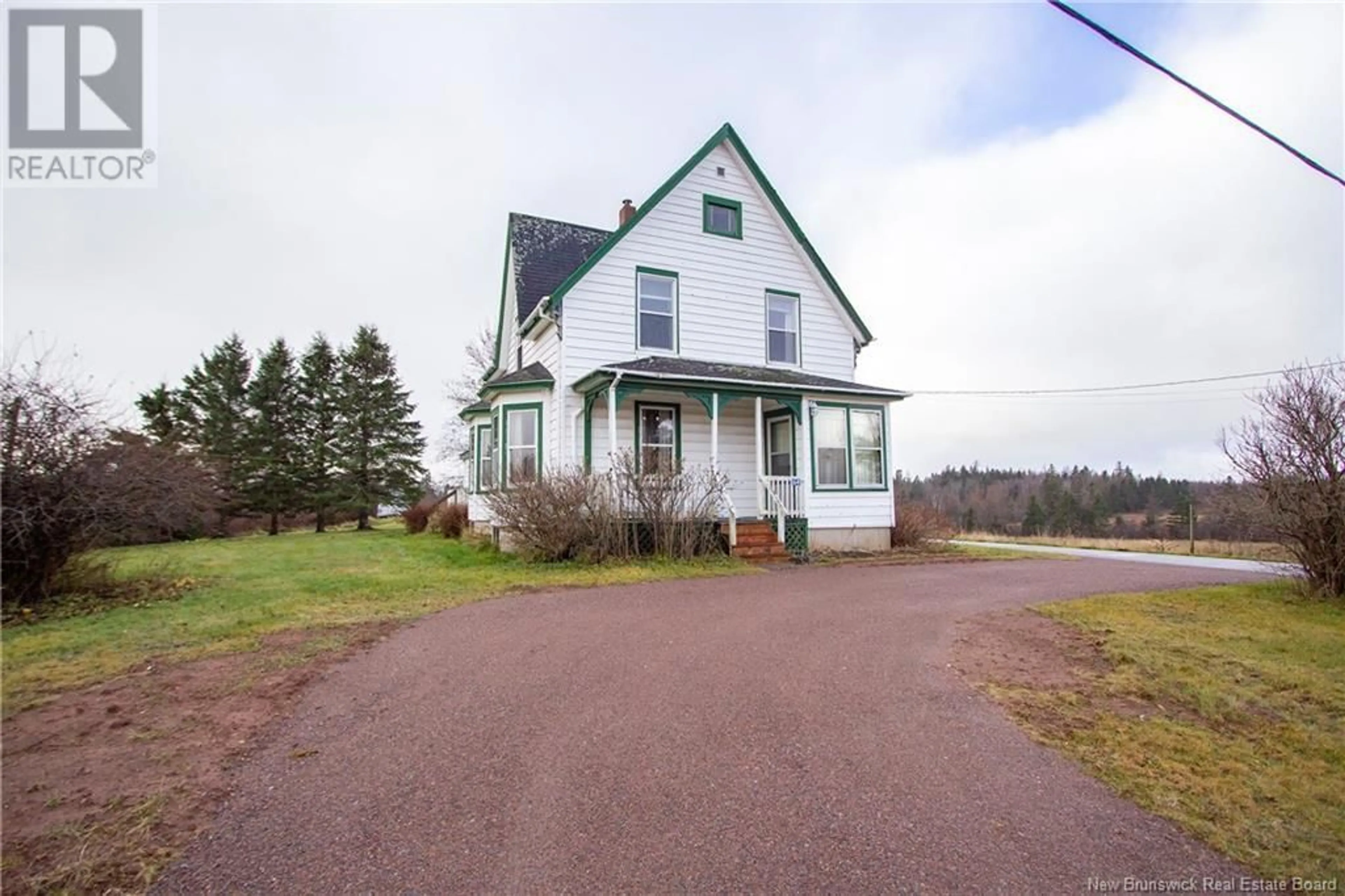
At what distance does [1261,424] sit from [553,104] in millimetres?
16218

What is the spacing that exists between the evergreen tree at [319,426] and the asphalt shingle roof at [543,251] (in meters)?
16.0

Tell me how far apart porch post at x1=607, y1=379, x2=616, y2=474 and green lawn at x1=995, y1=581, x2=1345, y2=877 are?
7.85 meters

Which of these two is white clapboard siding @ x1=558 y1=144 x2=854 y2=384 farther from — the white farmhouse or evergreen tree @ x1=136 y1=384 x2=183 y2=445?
evergreen tree @ x1=136 y1=384 x2=183 y2=445

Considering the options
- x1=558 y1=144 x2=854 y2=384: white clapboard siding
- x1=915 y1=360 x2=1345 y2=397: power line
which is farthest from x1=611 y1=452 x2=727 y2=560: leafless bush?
x1=915 y1=360 x2=1345 y2=397: power line

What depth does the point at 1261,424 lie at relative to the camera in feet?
28.0

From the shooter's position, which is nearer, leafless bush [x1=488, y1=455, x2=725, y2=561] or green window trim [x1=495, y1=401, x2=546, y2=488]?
leafless bush [x1=488, y1=455, x2=725, y2=561]

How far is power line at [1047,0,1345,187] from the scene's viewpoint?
4.03m

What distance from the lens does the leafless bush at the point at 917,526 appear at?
15227 millimetres

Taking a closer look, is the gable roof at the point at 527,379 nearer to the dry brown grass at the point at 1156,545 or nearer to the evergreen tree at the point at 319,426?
the dry brown grass at the point at 1156,545

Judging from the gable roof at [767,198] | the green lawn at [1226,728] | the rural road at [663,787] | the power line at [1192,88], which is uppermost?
the gable roof at [767,198]

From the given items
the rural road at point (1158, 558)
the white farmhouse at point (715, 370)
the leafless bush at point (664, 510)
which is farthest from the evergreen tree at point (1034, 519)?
the leafless bush at point (664, 510)

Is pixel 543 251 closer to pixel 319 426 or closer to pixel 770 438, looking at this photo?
pixel 770 438

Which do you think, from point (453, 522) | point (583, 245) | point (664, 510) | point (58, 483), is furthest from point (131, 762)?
point (583, 245)

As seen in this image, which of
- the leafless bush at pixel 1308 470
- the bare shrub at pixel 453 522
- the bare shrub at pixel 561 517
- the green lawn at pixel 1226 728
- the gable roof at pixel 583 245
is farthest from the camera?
the bare shrub at pixel 453 522
